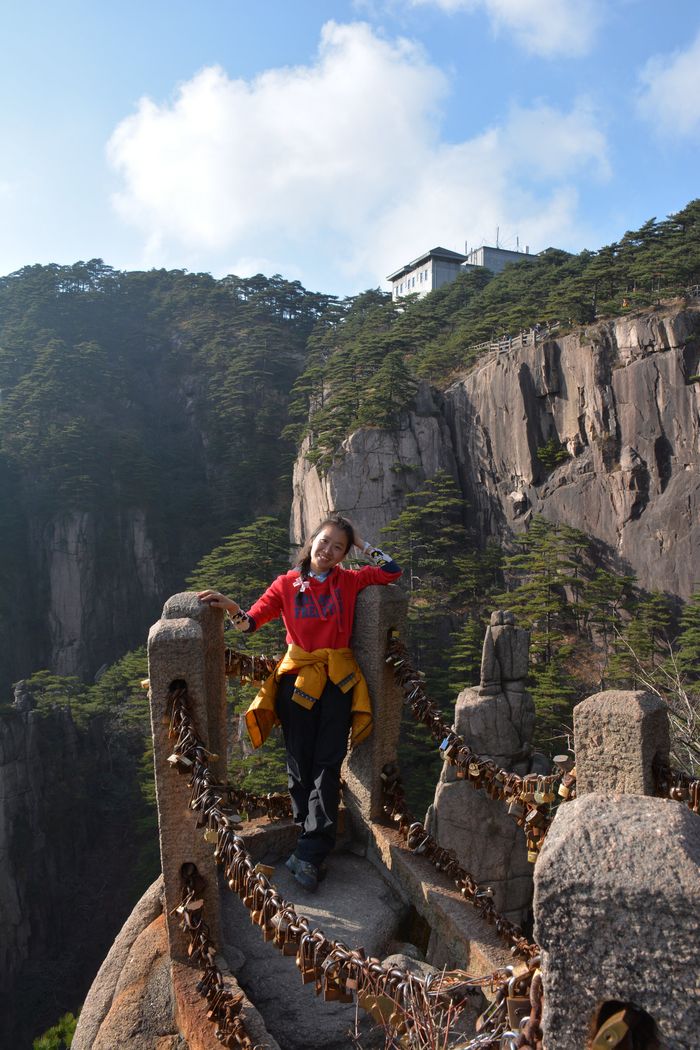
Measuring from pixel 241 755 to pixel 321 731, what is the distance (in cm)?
1231

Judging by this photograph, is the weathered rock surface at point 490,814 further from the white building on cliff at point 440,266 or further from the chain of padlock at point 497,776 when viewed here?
the white building on cliff at point 440,266

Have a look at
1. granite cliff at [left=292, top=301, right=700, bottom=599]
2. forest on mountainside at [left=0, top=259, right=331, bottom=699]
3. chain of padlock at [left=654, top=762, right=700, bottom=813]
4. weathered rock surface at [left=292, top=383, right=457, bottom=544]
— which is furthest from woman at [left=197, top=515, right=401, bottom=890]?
forest on mountainside at [left=0, top=259, right=331, bottom=699]

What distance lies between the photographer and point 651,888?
100 cm

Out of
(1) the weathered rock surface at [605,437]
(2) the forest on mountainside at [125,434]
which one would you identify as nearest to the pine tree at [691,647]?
(1) the weathered rock surface at [605,437]

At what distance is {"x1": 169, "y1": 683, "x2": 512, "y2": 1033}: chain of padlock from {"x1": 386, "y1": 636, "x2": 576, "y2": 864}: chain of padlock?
2.01ft

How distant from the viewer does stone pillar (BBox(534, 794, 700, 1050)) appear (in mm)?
993

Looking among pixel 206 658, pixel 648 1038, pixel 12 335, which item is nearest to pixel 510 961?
pixel 206 658

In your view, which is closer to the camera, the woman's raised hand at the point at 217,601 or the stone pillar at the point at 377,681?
the woman's raised hand at the point at 217,601

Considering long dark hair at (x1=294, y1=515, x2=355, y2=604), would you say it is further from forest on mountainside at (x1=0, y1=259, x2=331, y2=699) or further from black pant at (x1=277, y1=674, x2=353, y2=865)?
forest on mountainside at (x1=0, y1=259, x2=331, y2=699)

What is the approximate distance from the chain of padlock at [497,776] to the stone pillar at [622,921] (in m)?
1.23

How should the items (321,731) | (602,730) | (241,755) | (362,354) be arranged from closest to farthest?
1. (602,730)
2. (321,731)
3. (241,755)
4. (362,354)

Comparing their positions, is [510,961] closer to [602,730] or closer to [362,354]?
[602,730]

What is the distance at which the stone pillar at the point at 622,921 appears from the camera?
3.26 ft

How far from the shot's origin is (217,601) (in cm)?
281
